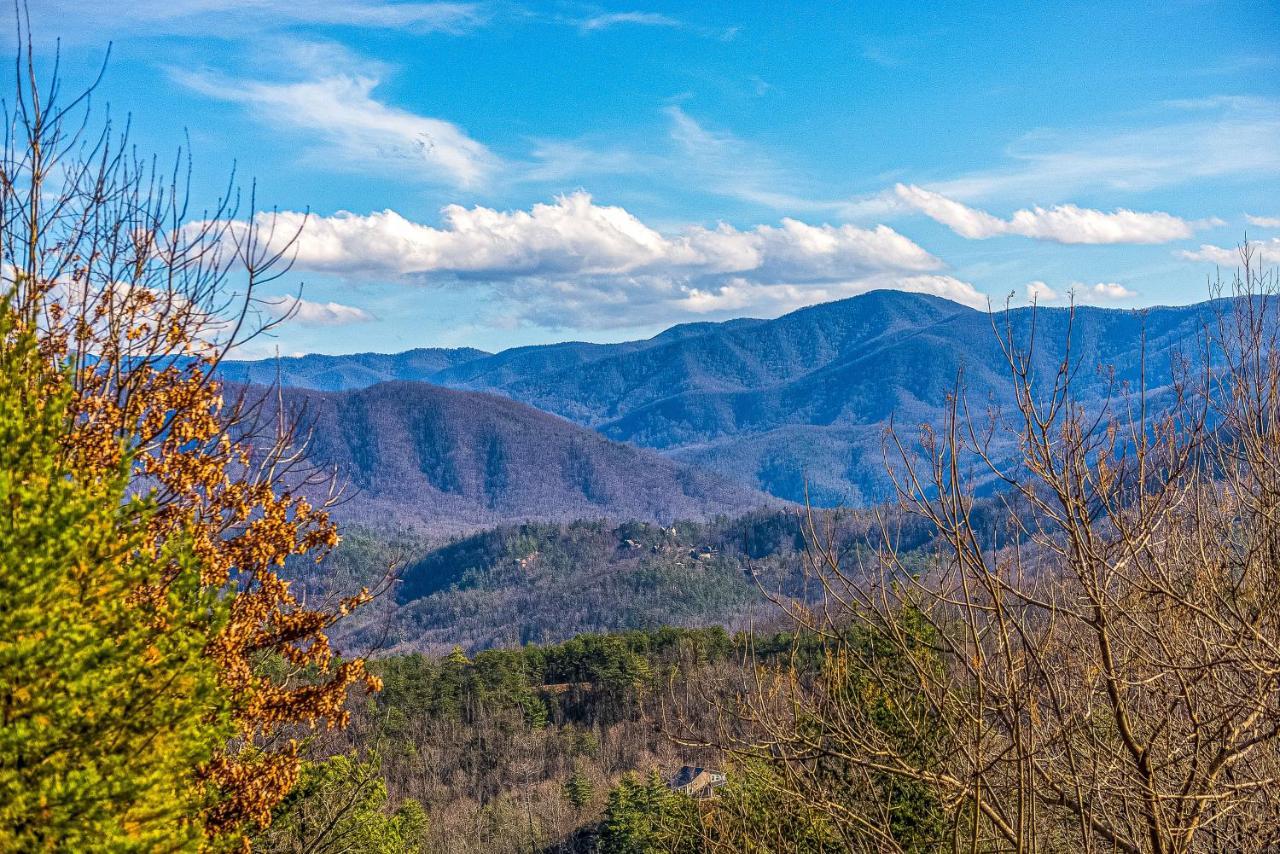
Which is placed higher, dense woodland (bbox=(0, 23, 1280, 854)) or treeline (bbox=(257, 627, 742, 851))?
dense woodland (bbox=(0, 23, 1280, 854))

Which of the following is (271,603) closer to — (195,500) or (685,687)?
(195,500)

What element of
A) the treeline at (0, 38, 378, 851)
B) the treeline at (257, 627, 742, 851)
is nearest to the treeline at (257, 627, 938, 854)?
the treeline at (257, 627, 742, 851)

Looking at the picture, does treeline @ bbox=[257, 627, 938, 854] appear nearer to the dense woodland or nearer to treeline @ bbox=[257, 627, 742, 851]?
treeline @ bbox=[257, 627, 742, 851]

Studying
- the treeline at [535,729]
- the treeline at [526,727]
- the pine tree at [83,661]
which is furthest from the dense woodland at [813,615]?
the treeline at [526,727]

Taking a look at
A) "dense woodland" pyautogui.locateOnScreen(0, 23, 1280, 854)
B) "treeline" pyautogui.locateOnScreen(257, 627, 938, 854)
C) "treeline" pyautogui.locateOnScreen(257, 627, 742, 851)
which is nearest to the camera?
"dense woodland" pyautogui.locateOnScreen(0, 23, 1280, 854)

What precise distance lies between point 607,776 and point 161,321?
57.1m

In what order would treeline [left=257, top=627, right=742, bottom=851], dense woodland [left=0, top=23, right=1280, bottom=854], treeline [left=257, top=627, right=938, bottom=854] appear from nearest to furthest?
dense woodland [left=0, top=23, right=1280, bottom=854] → treeline [left=257, top=627, right=938, bottom=854] → treeline [left=257, top=627, right=742, bottom=851]

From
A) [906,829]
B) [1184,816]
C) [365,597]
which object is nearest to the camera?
[1184,816]

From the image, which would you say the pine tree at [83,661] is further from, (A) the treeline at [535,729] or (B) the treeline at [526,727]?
(B) the treeline at [526,727]

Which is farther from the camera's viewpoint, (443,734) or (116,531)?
(443,734)

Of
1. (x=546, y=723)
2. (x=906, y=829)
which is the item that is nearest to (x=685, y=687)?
(x=546, y=723)

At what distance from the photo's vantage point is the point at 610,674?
6694 centimetres

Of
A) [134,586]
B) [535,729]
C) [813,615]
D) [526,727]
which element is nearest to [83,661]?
[134,586]

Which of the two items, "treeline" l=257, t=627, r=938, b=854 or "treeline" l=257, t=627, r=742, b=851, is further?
"treeline" l=257, t=627, r=742, b=851
